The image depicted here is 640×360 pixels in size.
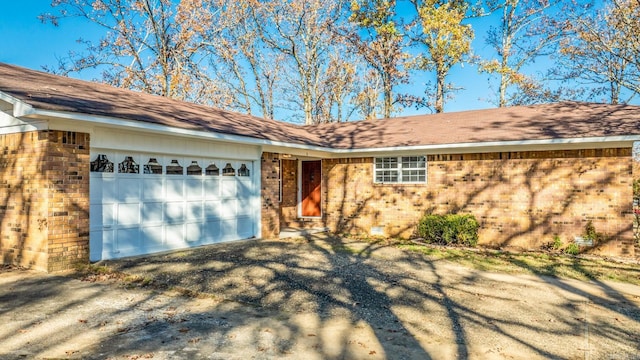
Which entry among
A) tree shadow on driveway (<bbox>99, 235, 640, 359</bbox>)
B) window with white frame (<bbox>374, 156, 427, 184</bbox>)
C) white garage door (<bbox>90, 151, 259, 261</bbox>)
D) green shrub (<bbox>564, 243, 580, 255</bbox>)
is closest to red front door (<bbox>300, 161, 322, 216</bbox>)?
window with white frame (<bbox>374, 156, 427, 184</bbox>)

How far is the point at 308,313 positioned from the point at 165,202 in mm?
5446

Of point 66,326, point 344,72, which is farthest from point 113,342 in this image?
point 344,72

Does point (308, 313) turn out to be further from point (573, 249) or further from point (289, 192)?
point (289, 192)

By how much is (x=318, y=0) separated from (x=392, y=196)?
18.0m

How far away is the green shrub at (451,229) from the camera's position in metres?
11.7

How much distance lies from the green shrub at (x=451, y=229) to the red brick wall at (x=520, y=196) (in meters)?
0.53

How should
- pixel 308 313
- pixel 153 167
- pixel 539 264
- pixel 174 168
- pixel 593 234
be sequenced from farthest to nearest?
pixel 593 234, pixel 174 168, pixel 153 167, pixel 539 264, pixel 308 313

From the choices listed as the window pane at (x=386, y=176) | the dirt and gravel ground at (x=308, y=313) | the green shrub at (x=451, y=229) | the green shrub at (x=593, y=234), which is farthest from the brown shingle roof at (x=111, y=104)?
the green shrub at (x=593, y=234)

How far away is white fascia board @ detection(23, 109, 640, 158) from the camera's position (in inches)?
301

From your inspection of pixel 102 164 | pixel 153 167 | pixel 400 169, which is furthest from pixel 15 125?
pixel 400 169

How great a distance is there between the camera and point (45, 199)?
7527 mm

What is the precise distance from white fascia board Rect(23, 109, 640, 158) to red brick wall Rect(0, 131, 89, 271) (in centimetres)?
52

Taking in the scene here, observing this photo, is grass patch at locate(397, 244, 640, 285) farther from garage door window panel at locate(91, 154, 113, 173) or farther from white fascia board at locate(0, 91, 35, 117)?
white fascia board at locate(0, 91, 35, 117)

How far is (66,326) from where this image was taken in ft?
16.1
